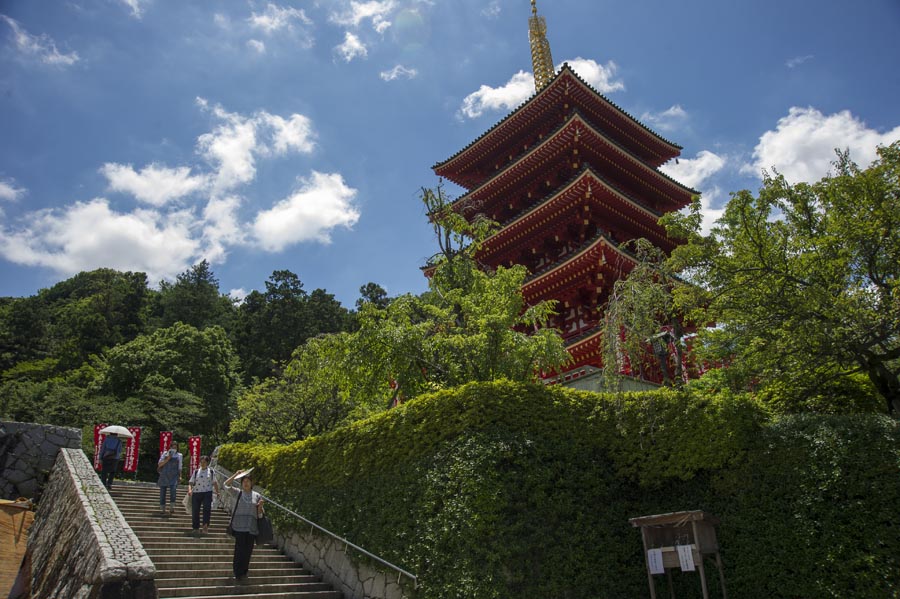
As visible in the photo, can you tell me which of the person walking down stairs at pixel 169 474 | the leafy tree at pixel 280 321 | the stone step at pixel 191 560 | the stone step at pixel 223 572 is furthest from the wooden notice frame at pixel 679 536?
the leafy tree at pixel 280 321

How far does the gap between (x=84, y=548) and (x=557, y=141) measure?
18.9 m

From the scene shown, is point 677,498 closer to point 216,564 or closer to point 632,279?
point 632,279

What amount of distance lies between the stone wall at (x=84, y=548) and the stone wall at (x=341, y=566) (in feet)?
12.0

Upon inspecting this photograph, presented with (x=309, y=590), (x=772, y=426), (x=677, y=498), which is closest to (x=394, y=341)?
(x=309, y=590)

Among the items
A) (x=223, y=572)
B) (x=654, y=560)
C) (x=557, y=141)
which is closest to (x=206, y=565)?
(x=223, y=572)

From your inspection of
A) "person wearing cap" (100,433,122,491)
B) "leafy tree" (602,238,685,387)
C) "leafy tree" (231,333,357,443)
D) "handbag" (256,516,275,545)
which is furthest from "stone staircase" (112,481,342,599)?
"leafy tree" (231,333,357,443)

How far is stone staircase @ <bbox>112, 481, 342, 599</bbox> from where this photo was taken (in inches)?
314

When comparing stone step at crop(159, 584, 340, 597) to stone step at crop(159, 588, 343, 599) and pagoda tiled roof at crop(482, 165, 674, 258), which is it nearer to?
stone step at crop(159, 588, 343, 599)

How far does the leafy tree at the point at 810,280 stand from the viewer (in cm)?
888

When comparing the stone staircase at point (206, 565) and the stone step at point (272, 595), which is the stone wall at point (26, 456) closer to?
the stone staircase at point (206, 565)

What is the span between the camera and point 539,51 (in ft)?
96.3

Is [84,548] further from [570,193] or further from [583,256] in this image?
[570,193]

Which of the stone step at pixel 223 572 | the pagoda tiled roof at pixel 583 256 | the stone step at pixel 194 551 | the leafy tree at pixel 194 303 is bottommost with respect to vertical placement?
the stone step at pixel 223 572

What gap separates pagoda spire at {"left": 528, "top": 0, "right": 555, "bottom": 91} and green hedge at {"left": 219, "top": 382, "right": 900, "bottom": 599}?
2268cm
